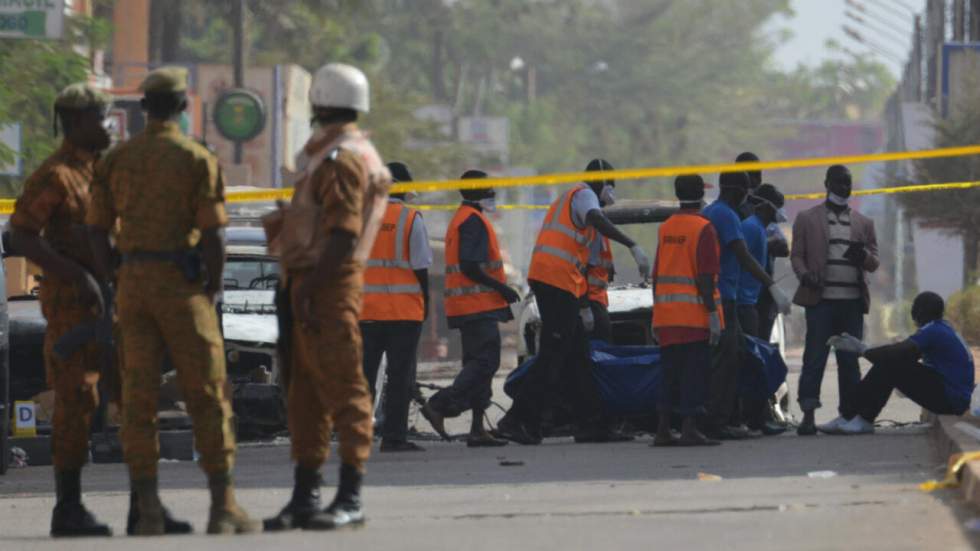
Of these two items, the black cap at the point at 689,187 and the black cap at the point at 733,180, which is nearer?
the black cap at the point at 689,187

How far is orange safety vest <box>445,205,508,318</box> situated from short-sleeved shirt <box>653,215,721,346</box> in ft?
3.64

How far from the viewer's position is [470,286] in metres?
14.6

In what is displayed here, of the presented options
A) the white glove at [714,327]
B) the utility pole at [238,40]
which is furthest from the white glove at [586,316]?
the utility pole at [238,40]

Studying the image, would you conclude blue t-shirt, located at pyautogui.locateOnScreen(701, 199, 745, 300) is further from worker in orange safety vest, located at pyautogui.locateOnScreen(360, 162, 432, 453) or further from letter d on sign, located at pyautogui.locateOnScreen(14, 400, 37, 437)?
letter d on sign, located at pyautogui.locateOnScreen(14, 400, 37, 437)

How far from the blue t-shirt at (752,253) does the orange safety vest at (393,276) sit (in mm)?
2199

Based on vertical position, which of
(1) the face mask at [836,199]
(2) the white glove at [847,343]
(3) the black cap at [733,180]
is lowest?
(2) the white glove at [847,343]

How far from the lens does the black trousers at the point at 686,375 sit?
14.1 metres

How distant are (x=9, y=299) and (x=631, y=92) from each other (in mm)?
79749

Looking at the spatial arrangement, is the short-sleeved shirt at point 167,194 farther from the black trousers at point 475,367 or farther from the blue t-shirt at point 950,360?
the blue t-shirt at point 950,360

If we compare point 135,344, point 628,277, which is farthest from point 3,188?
point 135,344

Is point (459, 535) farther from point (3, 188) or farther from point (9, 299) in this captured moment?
point (3, 188)

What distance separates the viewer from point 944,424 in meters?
13.4

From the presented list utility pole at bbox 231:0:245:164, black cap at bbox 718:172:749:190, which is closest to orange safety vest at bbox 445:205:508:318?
black cap at bbox 718:172:749:190

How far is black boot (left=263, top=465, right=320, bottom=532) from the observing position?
29.5 ft
